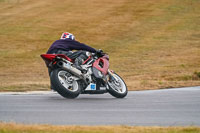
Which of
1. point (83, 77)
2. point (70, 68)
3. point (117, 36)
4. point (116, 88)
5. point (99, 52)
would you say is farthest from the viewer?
point (117, 36)

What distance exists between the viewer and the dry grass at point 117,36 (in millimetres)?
18766

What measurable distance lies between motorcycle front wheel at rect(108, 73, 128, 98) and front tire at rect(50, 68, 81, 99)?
32.6 inches

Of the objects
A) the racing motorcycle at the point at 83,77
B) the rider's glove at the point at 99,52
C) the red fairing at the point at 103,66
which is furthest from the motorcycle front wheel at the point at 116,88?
the rider's glove at the point at 99,52

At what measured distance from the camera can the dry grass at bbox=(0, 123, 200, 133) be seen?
722 cm

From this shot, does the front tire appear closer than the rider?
Yes

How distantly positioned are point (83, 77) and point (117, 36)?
1949cm

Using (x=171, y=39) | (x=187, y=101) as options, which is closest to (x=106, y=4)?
(x=171, y=39)

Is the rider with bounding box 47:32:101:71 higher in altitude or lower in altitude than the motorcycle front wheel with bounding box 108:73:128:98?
higher

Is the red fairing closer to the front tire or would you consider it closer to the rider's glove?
the rider's glove

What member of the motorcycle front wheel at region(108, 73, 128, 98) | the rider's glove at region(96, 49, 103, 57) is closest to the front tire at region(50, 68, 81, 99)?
the motorcycle front wheel at region(108, 73, 128, 98)

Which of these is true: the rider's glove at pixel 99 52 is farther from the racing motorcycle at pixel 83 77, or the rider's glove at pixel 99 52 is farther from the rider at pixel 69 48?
the rider at pixel 69 48

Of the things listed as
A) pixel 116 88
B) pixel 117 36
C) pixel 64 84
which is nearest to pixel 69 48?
pixel 64 84

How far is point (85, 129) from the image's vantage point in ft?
24.3

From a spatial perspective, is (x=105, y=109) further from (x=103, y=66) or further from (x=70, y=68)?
(x=103, y=66)
